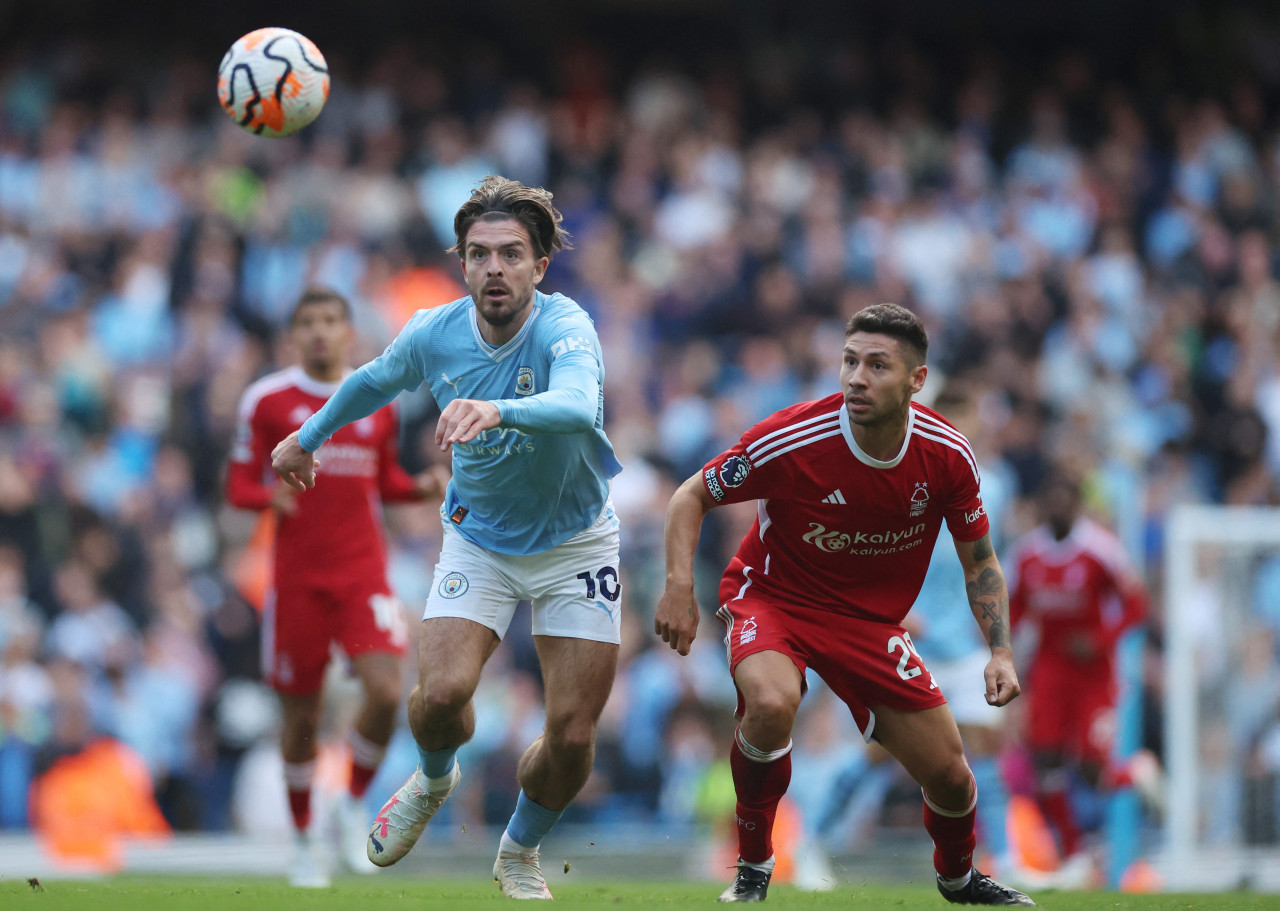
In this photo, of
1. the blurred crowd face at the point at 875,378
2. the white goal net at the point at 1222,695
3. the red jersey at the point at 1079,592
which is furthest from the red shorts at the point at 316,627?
the white goal net at the point at 1222,695

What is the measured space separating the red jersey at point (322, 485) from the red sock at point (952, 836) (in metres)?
3.61

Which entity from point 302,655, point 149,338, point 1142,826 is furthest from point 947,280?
point 302,655

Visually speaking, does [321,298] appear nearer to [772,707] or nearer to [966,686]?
[772,707]

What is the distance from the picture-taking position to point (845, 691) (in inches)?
255

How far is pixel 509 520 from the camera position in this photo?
6723 mm

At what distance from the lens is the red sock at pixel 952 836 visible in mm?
6441

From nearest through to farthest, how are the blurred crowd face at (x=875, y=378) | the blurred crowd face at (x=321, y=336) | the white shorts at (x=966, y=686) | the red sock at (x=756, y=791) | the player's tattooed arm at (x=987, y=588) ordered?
the blurred crowd face at (x=875, y=378)
the red sock at (x=756, y=791)
the player's tattooed arm at (x=987, y=588)
the blurred crowd face at (x=321, y=336)
the white shorts at (x=966, y=686)

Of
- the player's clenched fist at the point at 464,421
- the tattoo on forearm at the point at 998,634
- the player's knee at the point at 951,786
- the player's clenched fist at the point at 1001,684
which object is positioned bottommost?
the player's knee at the point at 951,786

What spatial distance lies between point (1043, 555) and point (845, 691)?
4.52 metres

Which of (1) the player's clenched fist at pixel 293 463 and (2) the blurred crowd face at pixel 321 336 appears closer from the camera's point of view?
(1) the player's clenched fist at pixel 293 463

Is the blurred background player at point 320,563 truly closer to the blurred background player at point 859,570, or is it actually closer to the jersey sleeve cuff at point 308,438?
the jersey sleeve cuff at point 308,438

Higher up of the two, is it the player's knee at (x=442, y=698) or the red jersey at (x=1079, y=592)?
the red jersey at (x=1079, y=592)

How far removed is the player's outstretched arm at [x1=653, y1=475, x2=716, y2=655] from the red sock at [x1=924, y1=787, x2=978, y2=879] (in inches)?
51.2

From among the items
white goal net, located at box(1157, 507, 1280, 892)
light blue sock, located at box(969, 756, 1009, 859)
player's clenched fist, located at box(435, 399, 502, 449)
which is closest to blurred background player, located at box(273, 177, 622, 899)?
player's clenched fist, located at box(435, 399, 502, 449)
